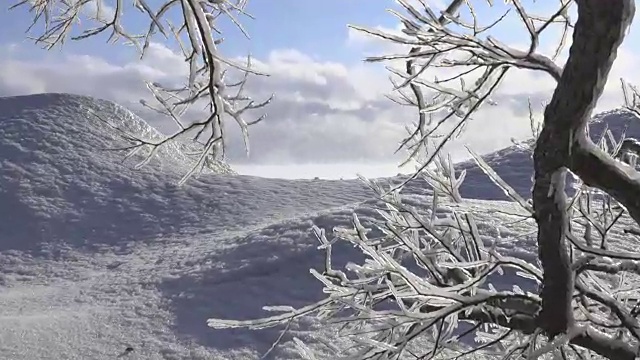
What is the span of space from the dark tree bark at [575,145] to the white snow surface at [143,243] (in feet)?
1.25

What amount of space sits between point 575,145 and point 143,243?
56.7 feet

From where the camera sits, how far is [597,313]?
3631 mm

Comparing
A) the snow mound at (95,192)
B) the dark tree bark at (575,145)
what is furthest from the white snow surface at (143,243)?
the dark tree bark at (575,145)

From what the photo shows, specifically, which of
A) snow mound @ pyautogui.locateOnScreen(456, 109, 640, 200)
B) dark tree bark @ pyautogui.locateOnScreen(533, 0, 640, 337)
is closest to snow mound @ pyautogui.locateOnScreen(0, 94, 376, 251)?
snow mound @ pyautogui.locateOnScreen(456, 109, 640, 200)

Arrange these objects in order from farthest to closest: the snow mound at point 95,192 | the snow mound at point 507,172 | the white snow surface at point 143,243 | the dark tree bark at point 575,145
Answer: the snow mound at point 95,192, the snow mound at point 507,172, the white snow surface at point 143,243, the dark tree bark at point 575,145

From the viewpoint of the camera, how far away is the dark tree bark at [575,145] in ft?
6.73

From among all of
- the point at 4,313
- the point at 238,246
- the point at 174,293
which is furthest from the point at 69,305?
the point at 238,246

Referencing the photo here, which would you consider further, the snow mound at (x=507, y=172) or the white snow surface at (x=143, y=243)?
the snow mound at (x=507, y=172)

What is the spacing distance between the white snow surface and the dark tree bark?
0.38 metres

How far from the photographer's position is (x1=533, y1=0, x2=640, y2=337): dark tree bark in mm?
2051

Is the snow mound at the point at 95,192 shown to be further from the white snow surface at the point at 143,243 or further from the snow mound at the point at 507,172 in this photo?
the snow mound at the point at 507,172

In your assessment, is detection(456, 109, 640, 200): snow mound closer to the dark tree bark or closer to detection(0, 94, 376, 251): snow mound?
detection(0, 94, 376, 251): snow mound

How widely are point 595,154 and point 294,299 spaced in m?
9.30

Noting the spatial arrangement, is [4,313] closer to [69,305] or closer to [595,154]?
[69,305]
